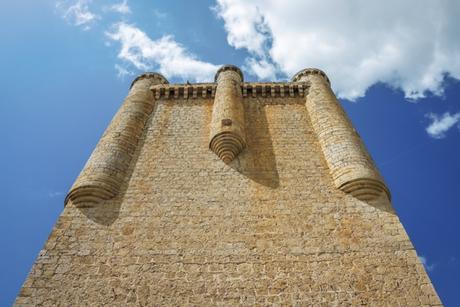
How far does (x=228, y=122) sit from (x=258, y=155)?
112 cm

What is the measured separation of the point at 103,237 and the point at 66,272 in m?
0.84

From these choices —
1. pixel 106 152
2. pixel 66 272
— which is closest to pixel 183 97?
pixel 106 152

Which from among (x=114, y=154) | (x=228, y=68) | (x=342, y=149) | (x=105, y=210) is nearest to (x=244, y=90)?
(x=228, y=68)

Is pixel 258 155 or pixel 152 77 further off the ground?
pixel 152 77

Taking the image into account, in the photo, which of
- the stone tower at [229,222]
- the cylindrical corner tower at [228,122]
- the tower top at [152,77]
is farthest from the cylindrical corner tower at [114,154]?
the cylindrical corner tower at [228,122]

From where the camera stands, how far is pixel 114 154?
796 centimetres

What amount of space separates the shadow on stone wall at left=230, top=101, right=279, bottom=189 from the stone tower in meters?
0.04

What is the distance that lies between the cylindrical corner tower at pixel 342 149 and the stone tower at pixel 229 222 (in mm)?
27

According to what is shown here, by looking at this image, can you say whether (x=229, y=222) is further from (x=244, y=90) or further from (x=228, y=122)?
(x=244, y=90)

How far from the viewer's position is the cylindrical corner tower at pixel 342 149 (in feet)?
23.0

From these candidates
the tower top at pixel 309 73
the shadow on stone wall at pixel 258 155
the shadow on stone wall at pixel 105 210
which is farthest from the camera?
the tower top at pixel 309 73

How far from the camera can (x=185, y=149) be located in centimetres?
863

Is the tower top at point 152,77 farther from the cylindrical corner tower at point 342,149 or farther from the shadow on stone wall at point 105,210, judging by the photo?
the shadow on stone wall at point 105,210

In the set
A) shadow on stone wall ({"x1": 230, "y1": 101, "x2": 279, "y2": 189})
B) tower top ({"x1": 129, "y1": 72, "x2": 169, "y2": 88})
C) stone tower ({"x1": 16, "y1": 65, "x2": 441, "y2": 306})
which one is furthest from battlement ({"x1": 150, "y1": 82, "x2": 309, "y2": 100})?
stone tower ({"x1": 16, "y1": 65, "x2": 441, "y2": 306})
